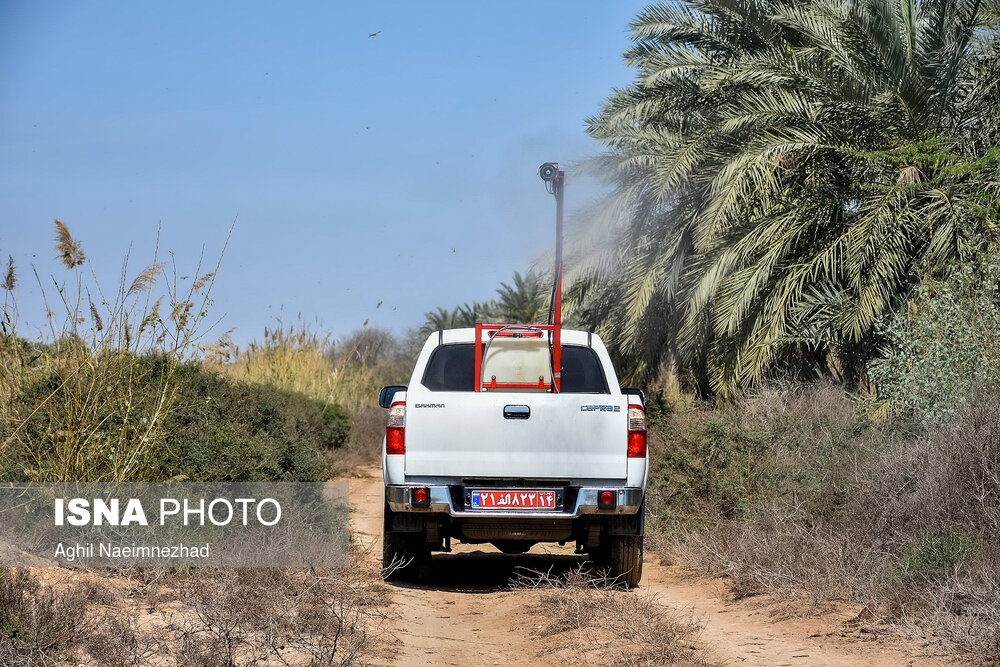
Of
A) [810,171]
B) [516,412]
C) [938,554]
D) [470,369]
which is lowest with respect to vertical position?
[938,554]

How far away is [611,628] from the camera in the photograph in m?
6.09

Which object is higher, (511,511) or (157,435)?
(157,435)

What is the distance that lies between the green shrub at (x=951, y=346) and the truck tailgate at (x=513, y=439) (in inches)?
126

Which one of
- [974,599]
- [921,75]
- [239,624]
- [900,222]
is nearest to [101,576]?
[239,624]

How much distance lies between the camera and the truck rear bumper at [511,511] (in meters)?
7.64

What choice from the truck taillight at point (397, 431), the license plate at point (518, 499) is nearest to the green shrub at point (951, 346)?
the license plate at point (518, 499)

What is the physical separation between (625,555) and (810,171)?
8.49 metres

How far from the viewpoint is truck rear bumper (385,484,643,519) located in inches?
301

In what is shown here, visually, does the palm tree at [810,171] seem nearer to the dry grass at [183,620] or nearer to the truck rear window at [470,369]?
the truck rear window at [470,369]

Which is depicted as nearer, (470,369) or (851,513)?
(851,513)

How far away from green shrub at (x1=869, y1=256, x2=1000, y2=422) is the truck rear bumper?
311 centimetres

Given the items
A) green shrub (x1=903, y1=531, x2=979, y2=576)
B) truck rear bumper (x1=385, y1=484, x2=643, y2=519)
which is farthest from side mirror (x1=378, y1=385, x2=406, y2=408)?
green shrub (x1=903, y1=531, x2=979, y2=576)

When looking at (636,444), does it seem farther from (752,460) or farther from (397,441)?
(752,460)

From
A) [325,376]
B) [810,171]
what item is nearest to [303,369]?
[325,376]
